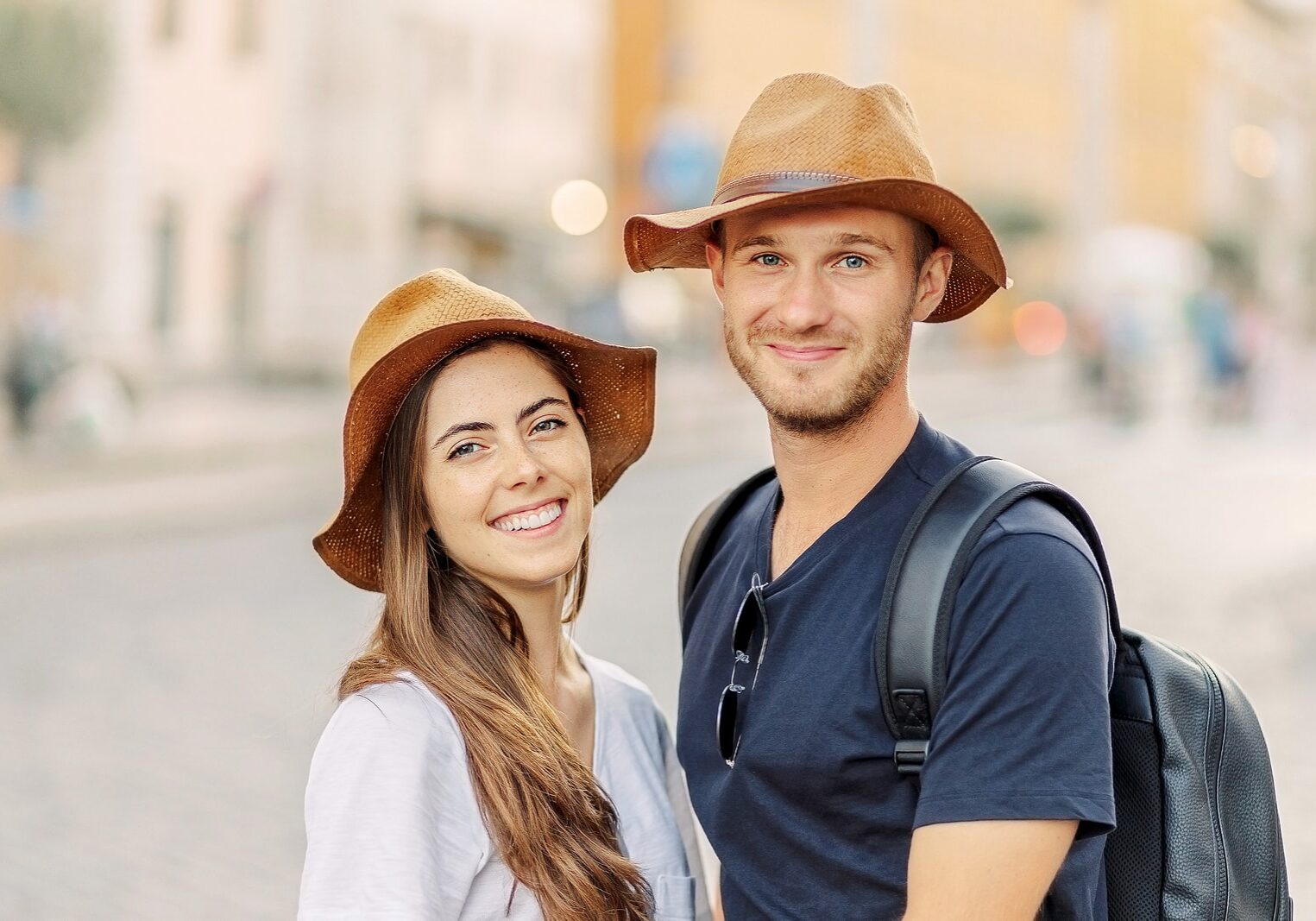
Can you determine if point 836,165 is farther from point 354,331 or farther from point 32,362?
point 354,331

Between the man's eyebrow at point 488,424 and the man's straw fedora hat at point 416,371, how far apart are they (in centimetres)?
10

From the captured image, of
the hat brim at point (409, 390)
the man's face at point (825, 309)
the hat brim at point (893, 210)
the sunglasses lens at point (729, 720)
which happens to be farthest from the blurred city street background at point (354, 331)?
the man's face at point (825, 309)

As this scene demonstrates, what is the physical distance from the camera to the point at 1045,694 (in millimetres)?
2012

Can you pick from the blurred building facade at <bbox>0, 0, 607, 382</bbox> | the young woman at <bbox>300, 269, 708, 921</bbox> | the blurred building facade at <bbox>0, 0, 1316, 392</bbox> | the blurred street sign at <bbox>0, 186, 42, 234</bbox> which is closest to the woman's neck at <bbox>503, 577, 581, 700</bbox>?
the young woman at <bbox>300, 269, 708, 921</bbox>

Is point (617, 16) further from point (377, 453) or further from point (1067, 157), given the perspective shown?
point (377, 453)

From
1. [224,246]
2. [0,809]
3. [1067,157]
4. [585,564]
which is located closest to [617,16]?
[224,246]

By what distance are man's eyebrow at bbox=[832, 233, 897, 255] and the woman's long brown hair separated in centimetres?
59

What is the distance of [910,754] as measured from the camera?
7.01 feet

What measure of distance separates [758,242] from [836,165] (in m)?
0.17

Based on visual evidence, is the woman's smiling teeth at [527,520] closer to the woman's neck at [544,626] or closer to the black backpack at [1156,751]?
the woman's neck at [544,626]

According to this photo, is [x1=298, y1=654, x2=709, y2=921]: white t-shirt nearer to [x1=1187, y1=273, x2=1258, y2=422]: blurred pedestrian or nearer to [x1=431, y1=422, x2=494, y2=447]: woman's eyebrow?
[x1=431, y1=422, x2=494, y2=447]: woman's eyebrow

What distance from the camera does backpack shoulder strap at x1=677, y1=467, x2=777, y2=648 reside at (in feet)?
9.16

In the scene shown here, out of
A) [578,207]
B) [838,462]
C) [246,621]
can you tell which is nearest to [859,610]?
[838,462]

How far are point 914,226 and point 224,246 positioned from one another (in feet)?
96.0
